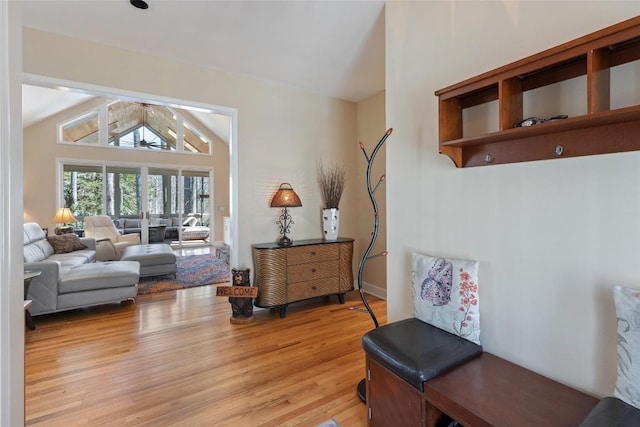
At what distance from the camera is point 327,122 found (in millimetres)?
3967

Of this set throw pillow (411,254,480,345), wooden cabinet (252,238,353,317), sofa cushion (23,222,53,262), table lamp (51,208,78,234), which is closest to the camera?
throw pillow (411,254,480,345)

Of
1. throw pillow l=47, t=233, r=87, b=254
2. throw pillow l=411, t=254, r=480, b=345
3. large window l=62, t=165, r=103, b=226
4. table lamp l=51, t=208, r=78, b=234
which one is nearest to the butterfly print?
throw pillow l=411, t=254, r=480, b=345

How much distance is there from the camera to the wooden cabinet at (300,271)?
10.3 ft

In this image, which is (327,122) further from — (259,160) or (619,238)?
(619,238)

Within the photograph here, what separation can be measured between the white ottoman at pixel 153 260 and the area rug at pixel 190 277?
147 millimetres

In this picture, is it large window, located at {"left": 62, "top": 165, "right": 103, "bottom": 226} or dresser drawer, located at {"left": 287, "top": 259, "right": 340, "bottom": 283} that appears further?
large window, located at {"left": 62, "top": 165, "right": 103, "bottom": 226}

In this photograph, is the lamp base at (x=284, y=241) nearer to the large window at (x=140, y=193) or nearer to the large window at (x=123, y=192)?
the large window at (x=140, y=193)

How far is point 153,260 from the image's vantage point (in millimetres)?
4535

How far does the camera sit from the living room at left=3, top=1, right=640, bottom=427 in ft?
3.76

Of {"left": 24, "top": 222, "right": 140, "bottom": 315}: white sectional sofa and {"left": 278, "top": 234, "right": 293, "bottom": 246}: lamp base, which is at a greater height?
{"left": 278, "top": 234, "right": 293, "bottom": 246}: lamp base

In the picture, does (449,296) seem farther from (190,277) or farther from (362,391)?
(190,277)

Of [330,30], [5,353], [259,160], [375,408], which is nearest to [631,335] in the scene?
[375,408]

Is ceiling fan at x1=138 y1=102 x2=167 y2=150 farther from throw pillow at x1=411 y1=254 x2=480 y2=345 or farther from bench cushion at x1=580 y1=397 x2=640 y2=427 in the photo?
bench cushion at x1=580 y1=397 x2=640 y2=427

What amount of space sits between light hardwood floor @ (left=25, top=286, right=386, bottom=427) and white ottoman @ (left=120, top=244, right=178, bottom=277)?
1.13 meters
